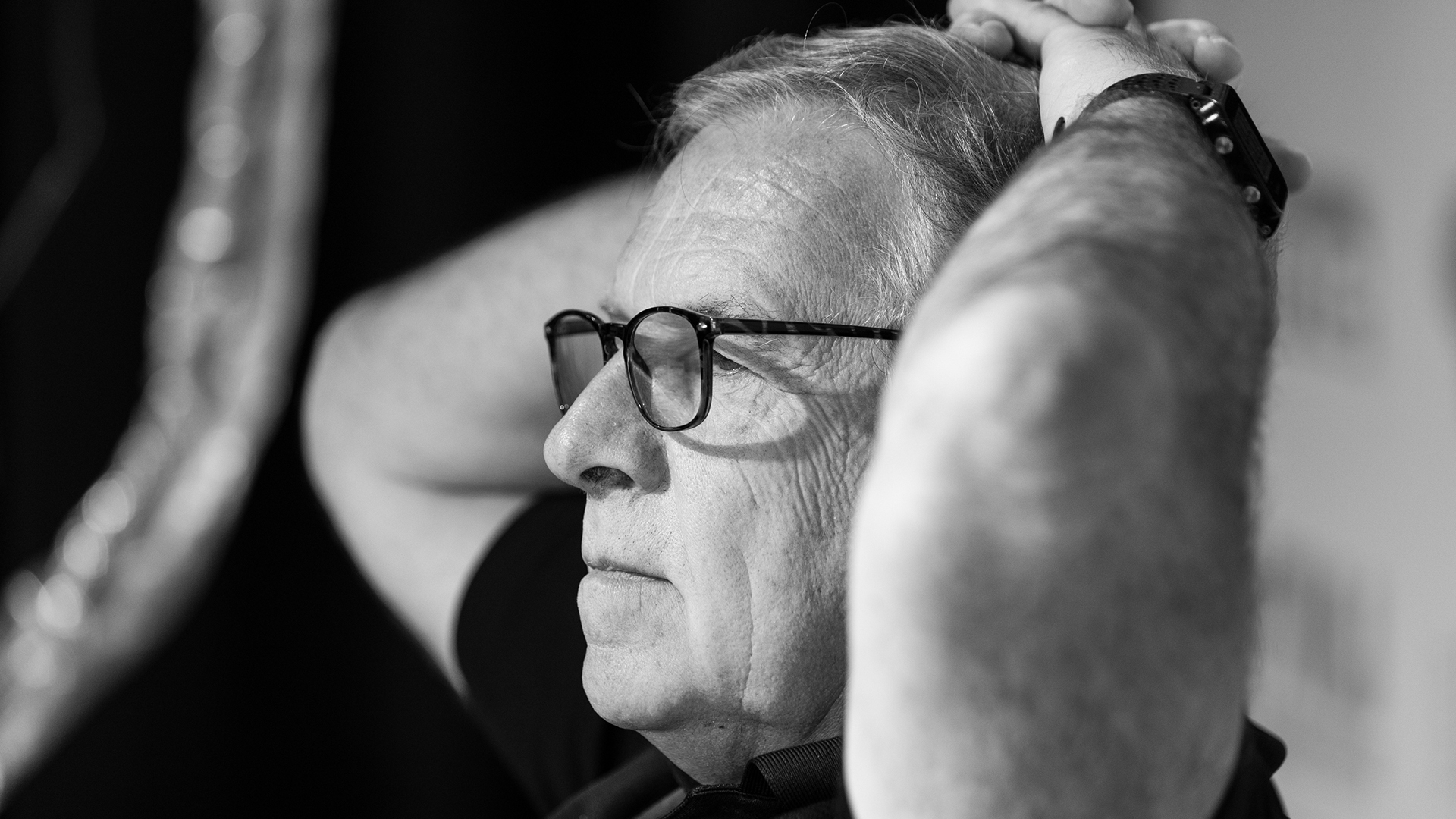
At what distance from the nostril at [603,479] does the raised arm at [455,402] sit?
1.38 feet

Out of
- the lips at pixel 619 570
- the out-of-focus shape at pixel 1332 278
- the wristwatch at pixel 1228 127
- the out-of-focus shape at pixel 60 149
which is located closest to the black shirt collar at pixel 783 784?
the lips at pixel 619 570

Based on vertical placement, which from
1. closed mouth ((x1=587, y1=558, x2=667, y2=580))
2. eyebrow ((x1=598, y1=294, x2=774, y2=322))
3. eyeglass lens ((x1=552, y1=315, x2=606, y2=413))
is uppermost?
eyebrow ((x1=598, y1=294, x2=774, y2=322))

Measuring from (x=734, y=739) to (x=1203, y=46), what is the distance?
59 centimetres

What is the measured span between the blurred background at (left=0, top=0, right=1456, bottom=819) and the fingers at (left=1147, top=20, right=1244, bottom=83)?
1.02 metres

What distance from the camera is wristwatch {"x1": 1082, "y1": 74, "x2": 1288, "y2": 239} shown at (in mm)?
637

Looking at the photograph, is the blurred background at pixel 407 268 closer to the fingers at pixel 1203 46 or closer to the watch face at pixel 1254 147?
the fingers at pixel 1203 46

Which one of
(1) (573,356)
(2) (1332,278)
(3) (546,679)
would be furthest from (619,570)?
(2) (1332,278)

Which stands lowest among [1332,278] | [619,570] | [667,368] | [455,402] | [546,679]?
[1332,278]

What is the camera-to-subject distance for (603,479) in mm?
804

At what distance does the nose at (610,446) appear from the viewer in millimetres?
780

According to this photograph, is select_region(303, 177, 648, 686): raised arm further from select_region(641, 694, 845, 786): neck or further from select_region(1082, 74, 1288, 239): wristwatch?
select_region(1082, 74, 1288, 239): wristwatch

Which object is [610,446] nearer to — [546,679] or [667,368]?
[667,368]

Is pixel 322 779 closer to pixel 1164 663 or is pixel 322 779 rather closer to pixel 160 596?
pixel 160 596

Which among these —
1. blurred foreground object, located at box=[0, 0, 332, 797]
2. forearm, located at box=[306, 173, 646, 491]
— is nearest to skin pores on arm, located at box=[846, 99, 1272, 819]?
forearm, located at box=[306, 173, 646, 491]
